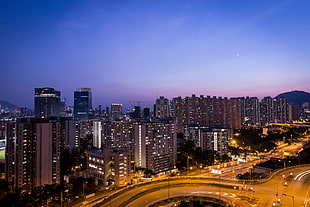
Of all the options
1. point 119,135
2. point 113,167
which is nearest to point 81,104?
point 119,135

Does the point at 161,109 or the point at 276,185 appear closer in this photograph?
the point at 276,185

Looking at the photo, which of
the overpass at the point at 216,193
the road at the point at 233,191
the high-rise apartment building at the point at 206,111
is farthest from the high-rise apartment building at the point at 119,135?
the high-rise apartment building at the point at 206,111

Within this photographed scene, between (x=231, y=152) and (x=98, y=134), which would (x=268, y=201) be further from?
(x=98, y=134)

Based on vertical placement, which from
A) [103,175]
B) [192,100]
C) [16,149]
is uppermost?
[192,100]

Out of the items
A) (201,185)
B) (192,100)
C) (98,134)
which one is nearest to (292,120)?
(192,100)

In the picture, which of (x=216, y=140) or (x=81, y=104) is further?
(x=81, y=104)

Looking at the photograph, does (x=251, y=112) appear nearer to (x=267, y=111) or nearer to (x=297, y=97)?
(x=267, y=111)

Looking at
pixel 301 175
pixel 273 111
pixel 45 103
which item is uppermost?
pixel 45 103
